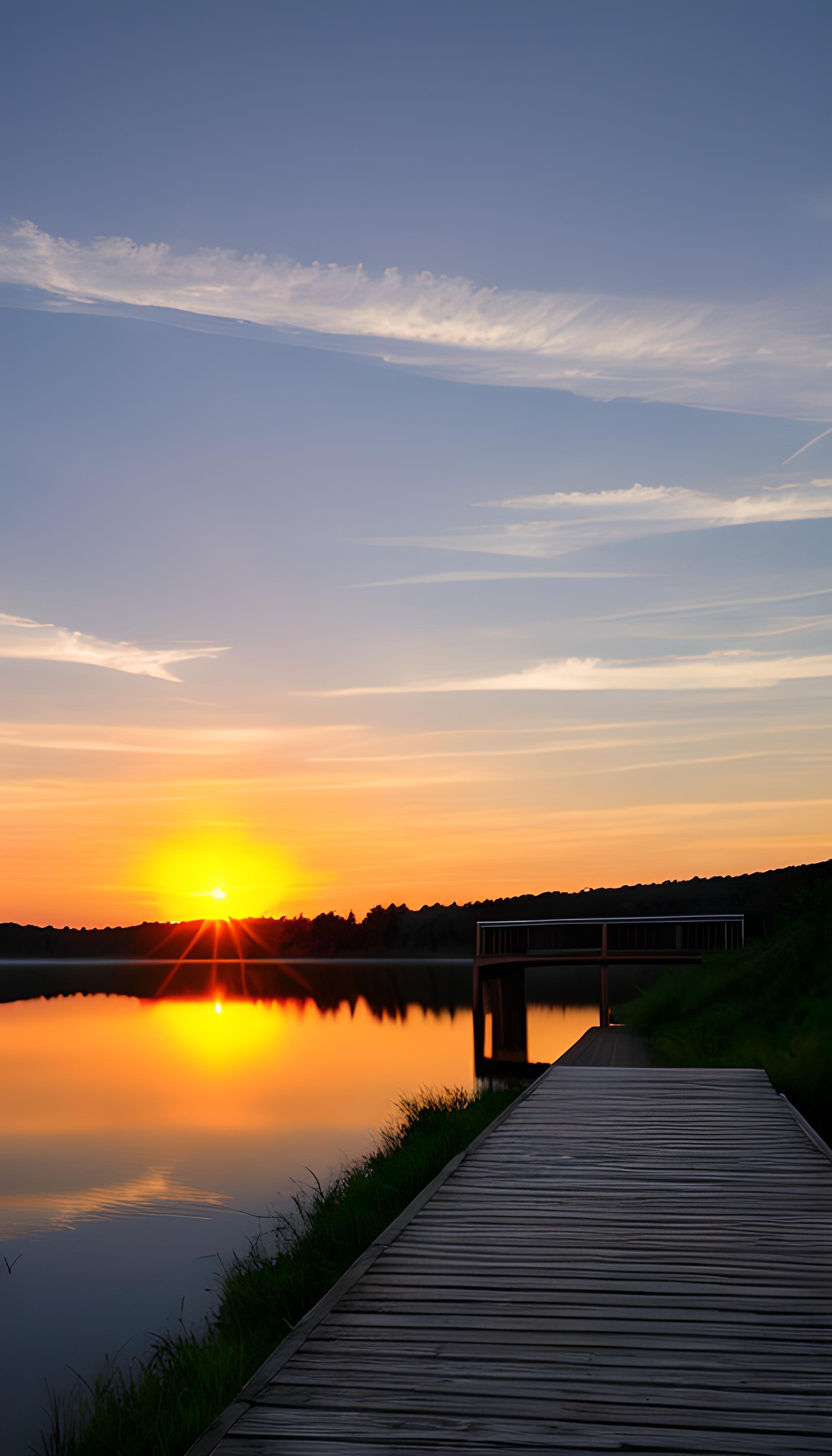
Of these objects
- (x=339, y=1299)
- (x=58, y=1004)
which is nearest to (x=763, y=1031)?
(x=339, y=1299)

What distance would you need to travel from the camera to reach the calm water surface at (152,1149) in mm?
10531

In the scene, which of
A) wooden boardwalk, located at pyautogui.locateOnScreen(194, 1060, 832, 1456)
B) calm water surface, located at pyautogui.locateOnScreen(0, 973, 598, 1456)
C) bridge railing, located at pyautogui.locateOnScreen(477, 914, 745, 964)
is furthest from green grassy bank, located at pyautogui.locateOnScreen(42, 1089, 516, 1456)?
bridge railing, located at pyautogui.locateOnScreen(477, 914, 745, 964)

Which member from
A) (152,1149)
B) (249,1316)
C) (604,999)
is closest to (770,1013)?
(249,1316)

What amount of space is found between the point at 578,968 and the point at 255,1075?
93.8m

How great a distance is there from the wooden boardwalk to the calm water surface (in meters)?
4.18

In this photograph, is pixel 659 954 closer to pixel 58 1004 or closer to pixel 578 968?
pixel 58 1004

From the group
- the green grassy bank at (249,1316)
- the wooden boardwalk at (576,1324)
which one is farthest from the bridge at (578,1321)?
the green grassy bank at (249,1316)

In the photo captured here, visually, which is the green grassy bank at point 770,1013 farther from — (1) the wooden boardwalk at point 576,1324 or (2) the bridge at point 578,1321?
(1) the wooden boardwalk at point 576,1324

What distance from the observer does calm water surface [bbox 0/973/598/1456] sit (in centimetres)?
1053

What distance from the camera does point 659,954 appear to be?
87.9ft

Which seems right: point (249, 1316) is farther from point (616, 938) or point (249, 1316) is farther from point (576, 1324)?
point (616, 938)

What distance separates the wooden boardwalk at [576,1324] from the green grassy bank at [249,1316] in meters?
1.41

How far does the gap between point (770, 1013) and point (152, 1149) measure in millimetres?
11269

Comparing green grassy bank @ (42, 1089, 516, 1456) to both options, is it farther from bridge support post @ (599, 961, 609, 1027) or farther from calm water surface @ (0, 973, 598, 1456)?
bridge support post @ (599, 961, 609, 1027)
